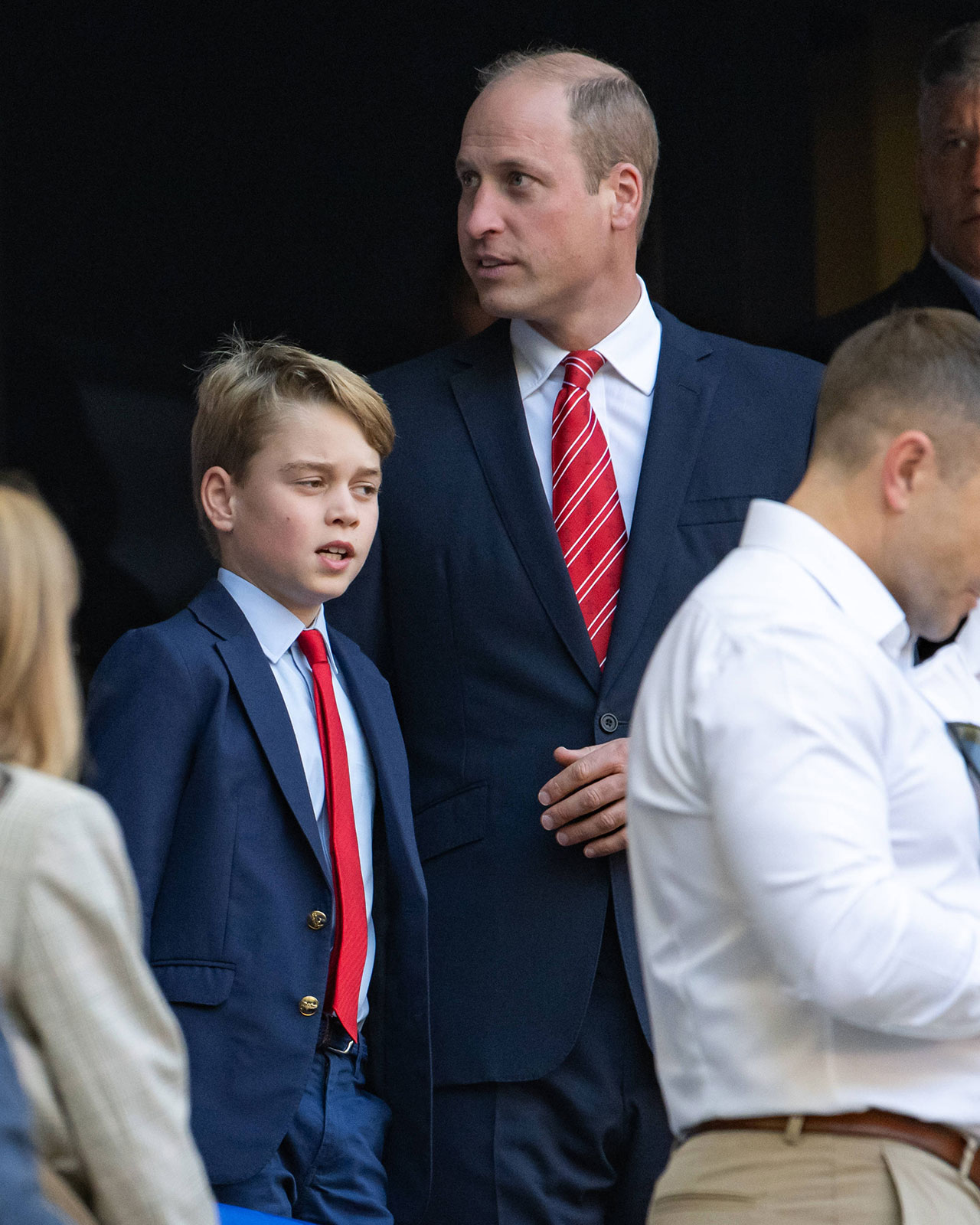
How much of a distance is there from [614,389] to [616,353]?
2.0 inches

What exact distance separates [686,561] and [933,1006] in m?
1.07

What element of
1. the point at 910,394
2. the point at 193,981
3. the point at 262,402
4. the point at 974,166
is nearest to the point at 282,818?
the point at 193,981

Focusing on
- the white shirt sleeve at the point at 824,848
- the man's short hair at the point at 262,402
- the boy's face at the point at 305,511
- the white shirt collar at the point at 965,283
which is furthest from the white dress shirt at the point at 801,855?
the white shirt collar at the point at 965,283

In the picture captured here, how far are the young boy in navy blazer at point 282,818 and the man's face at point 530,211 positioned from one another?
0.93 ft

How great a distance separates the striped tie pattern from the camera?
2352 mm

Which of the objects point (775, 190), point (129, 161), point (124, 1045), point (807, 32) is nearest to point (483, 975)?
point (124, 1045)

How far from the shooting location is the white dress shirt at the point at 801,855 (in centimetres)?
135

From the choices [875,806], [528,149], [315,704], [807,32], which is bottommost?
[875,806]

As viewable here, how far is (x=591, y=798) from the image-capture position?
85.9 inches

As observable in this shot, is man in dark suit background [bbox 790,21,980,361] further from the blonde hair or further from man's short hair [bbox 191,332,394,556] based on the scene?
the blonde hair

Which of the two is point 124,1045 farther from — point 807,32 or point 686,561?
point 807,32

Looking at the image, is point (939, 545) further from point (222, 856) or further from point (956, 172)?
point (956, 172)

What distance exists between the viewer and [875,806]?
54.6 inches

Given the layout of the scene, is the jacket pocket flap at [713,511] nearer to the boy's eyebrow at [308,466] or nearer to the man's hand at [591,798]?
the man's hand at [591,798]
